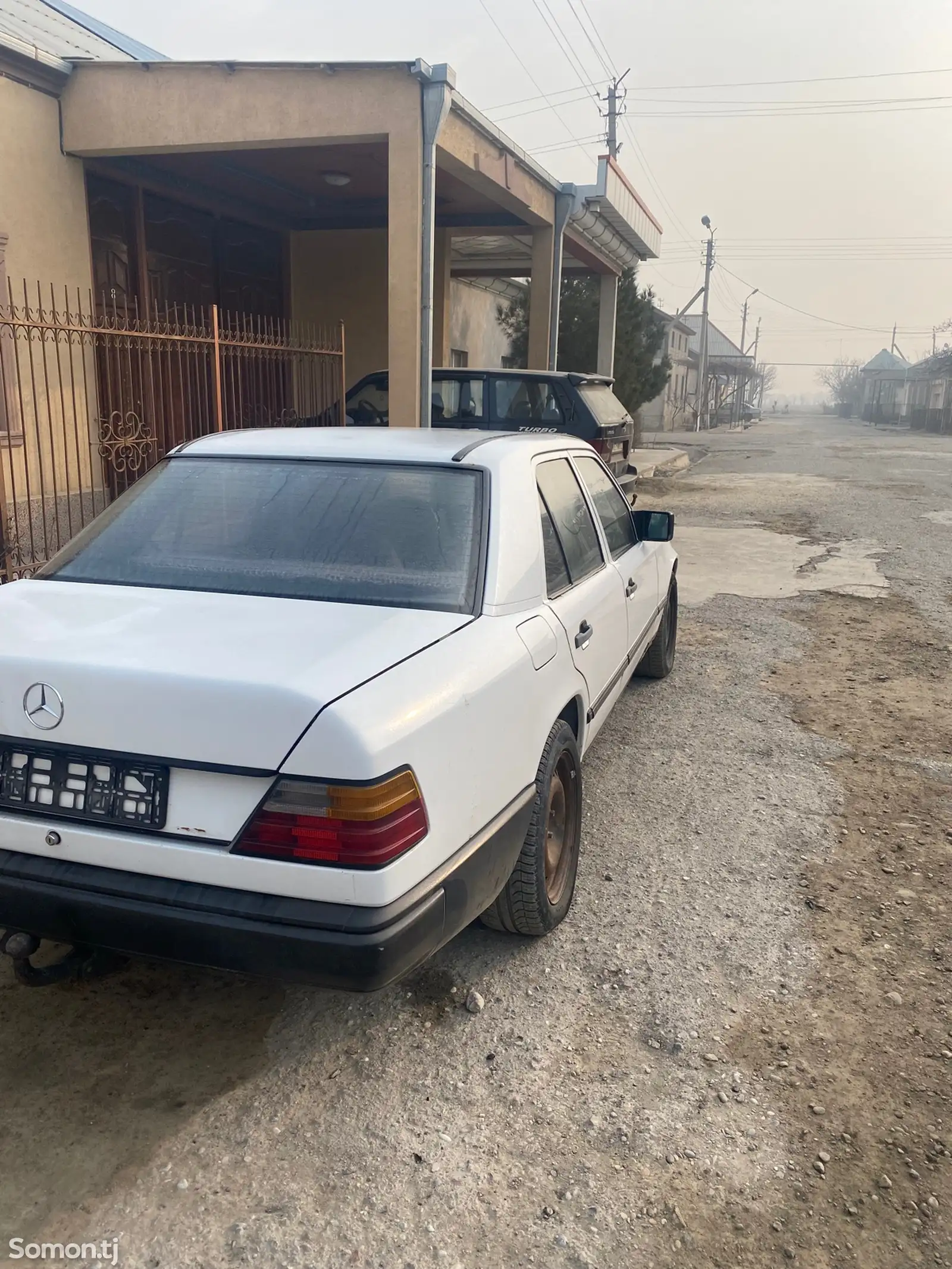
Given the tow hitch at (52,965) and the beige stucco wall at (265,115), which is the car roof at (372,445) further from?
the beige stucco wall at (265,115)

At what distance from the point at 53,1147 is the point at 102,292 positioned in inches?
367

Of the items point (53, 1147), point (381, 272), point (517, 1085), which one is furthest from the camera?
point (381, 272)

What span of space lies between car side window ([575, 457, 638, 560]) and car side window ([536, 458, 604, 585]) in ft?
0.56

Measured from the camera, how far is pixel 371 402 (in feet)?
37.3

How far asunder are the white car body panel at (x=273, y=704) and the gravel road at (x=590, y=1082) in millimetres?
669

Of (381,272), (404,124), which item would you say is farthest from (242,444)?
(381,272)

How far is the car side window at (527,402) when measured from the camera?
36.3ft

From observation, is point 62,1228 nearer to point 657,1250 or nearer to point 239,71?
point 657,1250

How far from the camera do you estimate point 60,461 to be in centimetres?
914

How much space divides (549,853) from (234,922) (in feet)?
4.56

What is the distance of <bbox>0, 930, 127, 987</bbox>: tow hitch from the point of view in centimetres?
253

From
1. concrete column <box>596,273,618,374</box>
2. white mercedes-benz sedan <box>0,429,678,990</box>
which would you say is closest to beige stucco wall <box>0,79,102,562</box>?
white mercedes-benz sedan <box>0,429,678,990</box>

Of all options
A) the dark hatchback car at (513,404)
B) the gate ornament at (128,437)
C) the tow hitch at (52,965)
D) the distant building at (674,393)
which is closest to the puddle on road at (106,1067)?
the tow hitch at (52,965)
